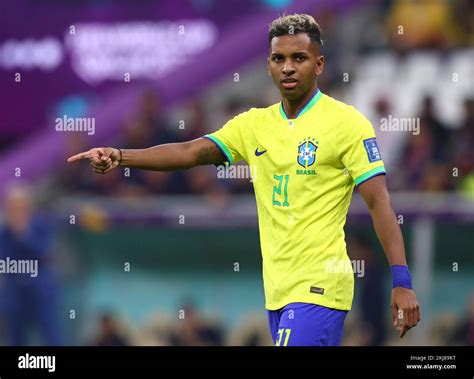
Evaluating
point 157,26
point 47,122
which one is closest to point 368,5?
point 157,26

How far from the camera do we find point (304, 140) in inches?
296

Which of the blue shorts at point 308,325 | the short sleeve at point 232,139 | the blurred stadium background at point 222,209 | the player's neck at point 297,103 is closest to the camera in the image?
the blue shorts at point 308,325

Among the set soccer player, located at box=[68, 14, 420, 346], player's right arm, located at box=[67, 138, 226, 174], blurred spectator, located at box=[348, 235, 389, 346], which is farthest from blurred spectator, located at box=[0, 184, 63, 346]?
soccer player, located at box=[68, 14, 420, 346]

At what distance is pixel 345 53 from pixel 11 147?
450 centimetres

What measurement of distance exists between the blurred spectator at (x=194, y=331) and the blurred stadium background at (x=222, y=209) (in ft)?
0.04

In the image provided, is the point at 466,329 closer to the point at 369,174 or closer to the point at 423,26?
the point at 423,26

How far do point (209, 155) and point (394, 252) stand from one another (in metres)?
1.27

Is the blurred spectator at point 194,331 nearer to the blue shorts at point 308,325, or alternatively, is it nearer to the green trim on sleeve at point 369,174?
the blue shorts at point 308,325

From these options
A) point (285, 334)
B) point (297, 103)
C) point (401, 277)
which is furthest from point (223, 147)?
point (401, 277)

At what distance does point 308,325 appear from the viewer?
7.34 metres

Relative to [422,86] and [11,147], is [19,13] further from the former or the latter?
[422,86]

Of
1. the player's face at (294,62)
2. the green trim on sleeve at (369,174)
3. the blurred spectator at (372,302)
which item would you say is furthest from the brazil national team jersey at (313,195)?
the blurred spectator at (372,302)

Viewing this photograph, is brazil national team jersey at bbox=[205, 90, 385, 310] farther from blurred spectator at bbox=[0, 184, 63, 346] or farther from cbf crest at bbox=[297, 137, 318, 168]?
blurred spectator at bbox=[0, 184, 63, 346]

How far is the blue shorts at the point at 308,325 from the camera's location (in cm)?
A: 734
